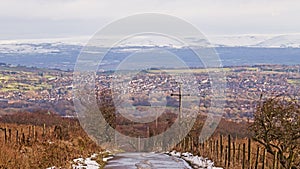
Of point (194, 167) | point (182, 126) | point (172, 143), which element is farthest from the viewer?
point (172, 143)

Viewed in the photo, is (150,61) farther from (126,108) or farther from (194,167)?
(194,167)

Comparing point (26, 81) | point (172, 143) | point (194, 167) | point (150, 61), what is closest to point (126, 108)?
point (172, 143)

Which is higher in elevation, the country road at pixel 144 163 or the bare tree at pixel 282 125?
the bare tree at pixel 282 125

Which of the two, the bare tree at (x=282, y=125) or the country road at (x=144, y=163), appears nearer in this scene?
the bare tree at (x=282, y=125)

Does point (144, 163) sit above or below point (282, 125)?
below

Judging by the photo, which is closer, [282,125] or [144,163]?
[282,125]

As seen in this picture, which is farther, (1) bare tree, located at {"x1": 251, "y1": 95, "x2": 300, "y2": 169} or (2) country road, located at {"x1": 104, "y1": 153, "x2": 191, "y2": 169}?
(2) country road, located at {"x1": 104, "y1": 153, "x2": 191, "y2": 169}

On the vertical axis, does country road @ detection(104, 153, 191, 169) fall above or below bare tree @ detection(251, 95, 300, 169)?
below

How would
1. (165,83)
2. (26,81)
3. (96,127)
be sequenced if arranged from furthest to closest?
(26,81), (165,83), (96,127)
